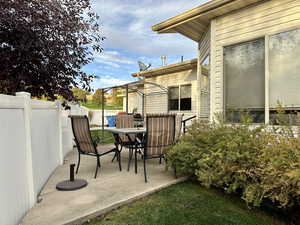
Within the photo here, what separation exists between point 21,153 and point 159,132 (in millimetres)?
1962

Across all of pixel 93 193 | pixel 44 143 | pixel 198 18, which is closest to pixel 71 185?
pixel 93 193

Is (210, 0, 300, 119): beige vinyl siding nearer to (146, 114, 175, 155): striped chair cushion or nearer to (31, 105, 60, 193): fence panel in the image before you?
(146, 114, 175, 155): striped chair cushion

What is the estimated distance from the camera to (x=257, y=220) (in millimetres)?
2160

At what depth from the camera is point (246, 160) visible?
8.05ft

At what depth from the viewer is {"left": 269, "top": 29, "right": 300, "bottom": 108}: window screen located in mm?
3406

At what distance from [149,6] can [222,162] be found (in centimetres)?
826

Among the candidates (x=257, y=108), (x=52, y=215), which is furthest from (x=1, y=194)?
(x=257, y=108)

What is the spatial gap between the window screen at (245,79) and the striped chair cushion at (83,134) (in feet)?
9.23

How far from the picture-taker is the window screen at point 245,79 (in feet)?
12.5

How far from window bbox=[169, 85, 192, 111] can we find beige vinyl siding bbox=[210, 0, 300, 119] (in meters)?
3.73

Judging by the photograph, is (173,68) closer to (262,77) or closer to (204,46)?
(204,46)

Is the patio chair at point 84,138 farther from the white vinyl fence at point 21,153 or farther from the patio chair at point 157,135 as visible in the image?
the patio chair at point 157,135

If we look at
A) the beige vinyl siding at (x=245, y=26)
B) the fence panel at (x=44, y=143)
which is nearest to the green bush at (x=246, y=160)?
the beige vinyl siding at (x=245, y=26)

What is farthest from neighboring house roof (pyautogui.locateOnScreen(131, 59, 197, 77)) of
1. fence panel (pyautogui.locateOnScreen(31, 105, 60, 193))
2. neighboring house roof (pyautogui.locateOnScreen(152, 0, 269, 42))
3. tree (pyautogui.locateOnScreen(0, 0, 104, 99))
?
fence panel (pyautogui.locateOnScreen(31, 105, 60, 193))
